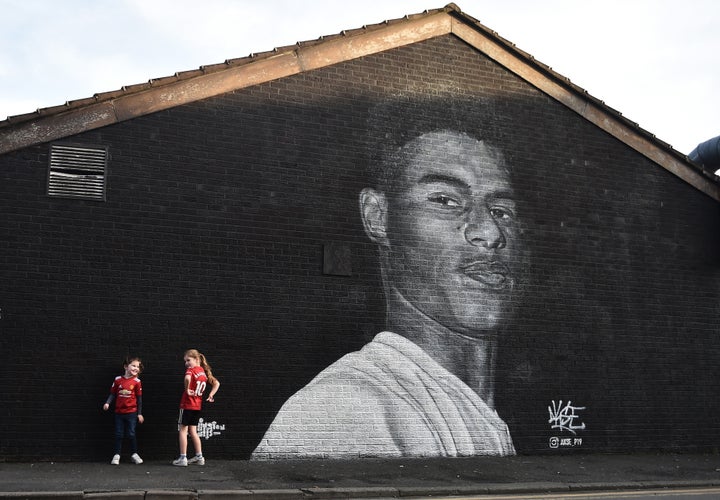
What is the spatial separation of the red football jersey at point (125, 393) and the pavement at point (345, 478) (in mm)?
742

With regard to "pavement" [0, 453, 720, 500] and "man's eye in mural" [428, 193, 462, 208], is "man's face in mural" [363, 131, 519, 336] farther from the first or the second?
"pavement" [0, 453, 720, 500]

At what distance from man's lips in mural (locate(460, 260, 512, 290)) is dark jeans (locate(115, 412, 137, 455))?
223 inches

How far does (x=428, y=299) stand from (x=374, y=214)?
1610 millimetres

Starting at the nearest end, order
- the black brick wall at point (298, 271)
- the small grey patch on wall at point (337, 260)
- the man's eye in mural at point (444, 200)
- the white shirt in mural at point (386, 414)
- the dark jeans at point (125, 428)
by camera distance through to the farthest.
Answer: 1. the dark jeans at point (125, 428)
2. the black brick wall at point (298, 271)
3. the white shirt in mural at point (386, 414)
4. the small grey patch on wall at point (337, 260)
5. the man's eye in mural at point (444, 200)

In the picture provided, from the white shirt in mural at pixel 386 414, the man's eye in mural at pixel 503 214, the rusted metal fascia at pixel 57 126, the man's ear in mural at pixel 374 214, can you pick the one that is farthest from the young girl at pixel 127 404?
the man's eye in mural at pixel 503 214

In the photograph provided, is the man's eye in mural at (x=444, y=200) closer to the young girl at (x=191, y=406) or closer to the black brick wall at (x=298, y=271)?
the black brick wall at (x=298, y=271)

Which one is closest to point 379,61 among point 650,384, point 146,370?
point 146,370

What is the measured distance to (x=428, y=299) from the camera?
13047 mm

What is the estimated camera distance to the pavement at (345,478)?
901cm

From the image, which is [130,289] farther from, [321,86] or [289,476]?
[321,86]

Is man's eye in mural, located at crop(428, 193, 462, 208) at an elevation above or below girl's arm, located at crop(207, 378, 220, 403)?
above

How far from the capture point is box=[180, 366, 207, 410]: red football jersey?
10978 mm

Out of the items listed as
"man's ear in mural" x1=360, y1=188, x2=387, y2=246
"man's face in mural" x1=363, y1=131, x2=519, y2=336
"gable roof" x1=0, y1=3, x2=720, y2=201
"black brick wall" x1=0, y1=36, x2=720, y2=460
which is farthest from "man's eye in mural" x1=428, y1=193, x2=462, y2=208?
"gable roof" x1=0, y1=3, x2=720, y2=201

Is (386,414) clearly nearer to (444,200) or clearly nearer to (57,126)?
(444,200)
